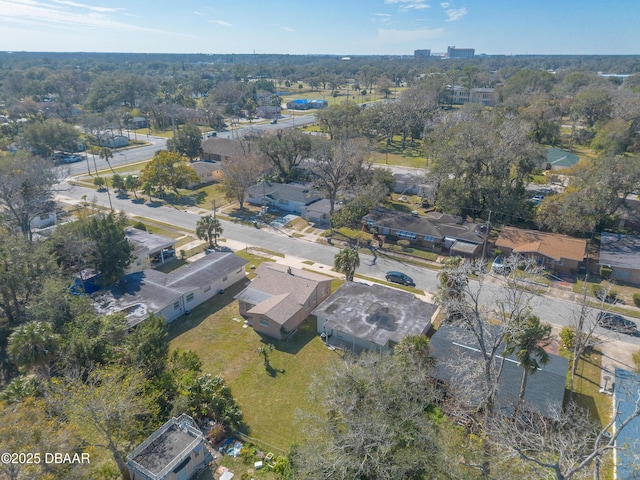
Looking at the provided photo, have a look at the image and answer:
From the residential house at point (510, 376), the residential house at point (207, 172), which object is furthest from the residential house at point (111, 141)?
the residential house at point (510, 376)

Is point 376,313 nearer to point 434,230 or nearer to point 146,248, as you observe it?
point 434,230

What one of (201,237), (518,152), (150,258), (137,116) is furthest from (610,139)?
(137,116)

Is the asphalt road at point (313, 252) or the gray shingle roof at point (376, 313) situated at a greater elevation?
the gray shingle roof at point (376, 313)

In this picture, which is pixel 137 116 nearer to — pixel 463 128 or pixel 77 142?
pixel 77 142

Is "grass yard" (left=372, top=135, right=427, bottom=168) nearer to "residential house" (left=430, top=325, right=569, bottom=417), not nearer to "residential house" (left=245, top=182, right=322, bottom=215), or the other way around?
"residential house" (left=245, top=182, right=322, bottom=215)

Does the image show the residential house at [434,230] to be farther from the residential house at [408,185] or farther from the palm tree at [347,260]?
the palm tree at [347,260]

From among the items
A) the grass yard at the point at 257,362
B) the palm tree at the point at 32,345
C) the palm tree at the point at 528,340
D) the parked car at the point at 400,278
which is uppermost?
the palm tree at the point at 528,340
